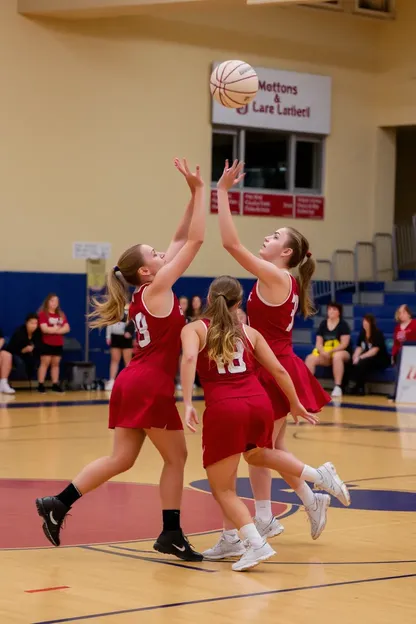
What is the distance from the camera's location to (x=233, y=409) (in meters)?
6.89

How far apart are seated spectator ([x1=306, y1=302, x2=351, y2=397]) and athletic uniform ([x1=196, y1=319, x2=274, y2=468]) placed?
1357 cm

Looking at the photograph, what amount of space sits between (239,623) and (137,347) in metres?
2.26

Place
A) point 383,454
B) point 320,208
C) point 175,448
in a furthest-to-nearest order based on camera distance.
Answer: point 320,208 → point 383,454 → point 175,448

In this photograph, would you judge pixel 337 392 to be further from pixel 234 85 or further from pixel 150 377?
pixel 150 377

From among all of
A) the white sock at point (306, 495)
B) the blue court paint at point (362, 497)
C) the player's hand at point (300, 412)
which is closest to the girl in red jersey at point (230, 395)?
the player's hand at point (300, 412)

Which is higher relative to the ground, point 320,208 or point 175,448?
point 320,208

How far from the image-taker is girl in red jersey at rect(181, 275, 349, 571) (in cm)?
683

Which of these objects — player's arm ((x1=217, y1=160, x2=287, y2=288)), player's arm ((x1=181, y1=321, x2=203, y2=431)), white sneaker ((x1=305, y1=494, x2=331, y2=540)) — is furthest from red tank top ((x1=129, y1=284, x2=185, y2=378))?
white sneaker ((x1=305, y1=494, x2=331, y2=540))

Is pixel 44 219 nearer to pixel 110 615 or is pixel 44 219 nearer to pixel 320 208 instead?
pixel 320 208

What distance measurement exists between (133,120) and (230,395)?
15667 mm

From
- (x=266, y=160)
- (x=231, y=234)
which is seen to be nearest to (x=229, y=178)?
(x=231, y=234)

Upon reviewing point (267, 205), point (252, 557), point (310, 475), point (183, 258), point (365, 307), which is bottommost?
point (252, 557)

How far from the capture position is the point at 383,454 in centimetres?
1255

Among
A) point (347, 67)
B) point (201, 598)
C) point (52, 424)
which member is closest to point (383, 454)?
point (52, 424)
